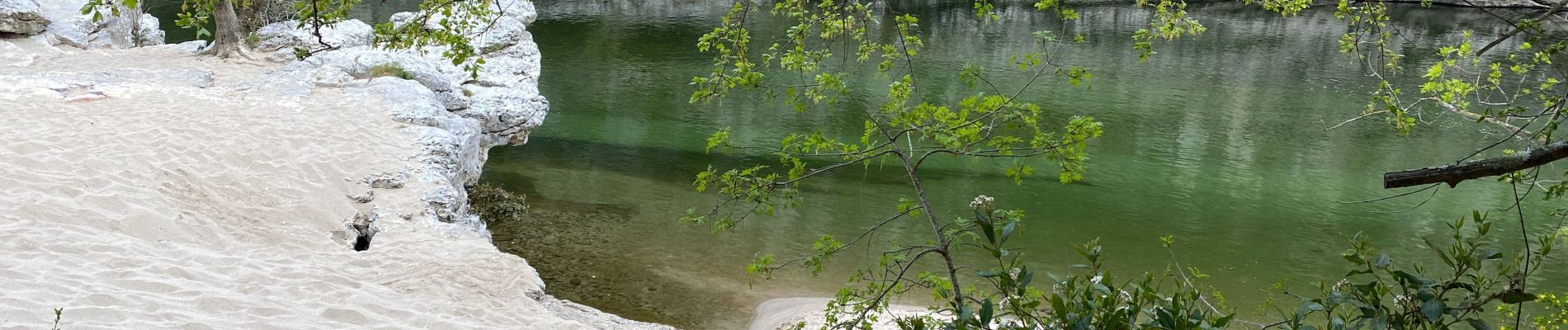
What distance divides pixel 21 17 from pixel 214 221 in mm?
8353

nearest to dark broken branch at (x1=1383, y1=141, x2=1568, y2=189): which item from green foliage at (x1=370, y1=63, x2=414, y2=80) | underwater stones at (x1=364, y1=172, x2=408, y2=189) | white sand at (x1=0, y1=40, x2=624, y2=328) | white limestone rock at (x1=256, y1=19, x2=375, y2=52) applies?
white sand at (x1=0, y1=40, x2=624, y2=328)

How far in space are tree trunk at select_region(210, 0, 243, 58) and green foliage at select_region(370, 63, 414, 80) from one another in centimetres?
242

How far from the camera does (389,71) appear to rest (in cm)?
1084

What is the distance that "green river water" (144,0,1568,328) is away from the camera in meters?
9.33

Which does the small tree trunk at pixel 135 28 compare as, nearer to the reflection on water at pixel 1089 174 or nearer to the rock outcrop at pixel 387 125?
the rock outcrop at pixel 387 125

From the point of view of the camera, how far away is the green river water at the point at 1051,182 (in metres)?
9.33

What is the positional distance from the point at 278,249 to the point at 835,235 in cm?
543

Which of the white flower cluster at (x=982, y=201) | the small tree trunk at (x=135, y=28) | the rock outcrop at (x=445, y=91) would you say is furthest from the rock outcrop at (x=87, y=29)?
the white flower cluster at (x=982, y=201)

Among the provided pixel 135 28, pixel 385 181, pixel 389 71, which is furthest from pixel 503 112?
pixel 135 28

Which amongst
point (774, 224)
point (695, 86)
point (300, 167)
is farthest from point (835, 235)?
point (695, 86)

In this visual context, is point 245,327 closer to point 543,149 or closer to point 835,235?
point 835,235

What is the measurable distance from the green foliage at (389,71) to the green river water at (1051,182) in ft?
5.67

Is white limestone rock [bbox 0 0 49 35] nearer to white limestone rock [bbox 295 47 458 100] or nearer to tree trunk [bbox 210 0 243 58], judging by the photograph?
tree trunk [bbox 210 0 243 58]

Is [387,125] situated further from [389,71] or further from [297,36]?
[297,36]
